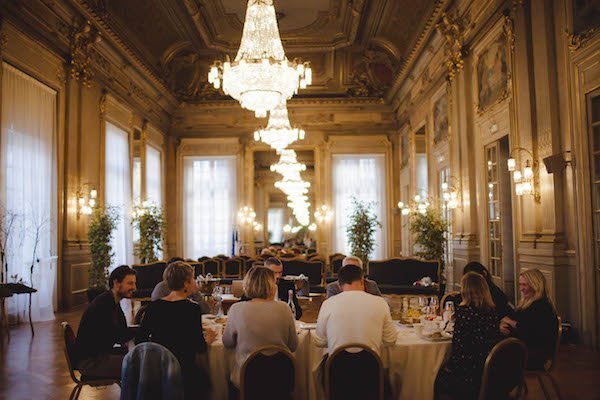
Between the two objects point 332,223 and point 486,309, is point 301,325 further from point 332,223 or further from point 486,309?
point 332,223

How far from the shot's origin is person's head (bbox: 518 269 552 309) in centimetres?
440

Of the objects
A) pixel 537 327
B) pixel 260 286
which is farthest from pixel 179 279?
pixel 537 327

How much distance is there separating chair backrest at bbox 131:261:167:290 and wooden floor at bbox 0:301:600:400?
3.20 m

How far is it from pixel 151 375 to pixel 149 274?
337 inches

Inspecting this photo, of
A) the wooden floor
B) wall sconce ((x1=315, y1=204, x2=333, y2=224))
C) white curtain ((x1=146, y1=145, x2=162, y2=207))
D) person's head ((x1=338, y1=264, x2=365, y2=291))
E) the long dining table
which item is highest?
white curtain ((x1=146, y1=145, x2=162, y2=207))

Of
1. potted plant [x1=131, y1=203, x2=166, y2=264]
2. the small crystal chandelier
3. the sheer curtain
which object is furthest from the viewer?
the sheer curtain

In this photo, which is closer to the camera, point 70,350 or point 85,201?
point 70,350

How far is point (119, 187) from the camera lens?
14.1 m

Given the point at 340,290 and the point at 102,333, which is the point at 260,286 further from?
the point at 340,290

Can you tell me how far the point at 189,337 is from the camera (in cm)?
366

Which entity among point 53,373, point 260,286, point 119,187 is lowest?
point 53,373

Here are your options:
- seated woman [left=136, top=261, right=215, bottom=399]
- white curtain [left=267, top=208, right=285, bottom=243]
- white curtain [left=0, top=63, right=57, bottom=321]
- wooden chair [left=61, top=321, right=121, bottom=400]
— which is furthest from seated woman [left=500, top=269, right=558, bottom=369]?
white curtain [left=267, top=208, right=285, bottom=243]

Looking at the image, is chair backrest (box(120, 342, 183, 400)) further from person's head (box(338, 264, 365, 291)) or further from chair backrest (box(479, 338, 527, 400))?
chair backrest (box(479, 338, 527, 400))

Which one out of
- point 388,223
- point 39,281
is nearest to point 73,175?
point 39,281
